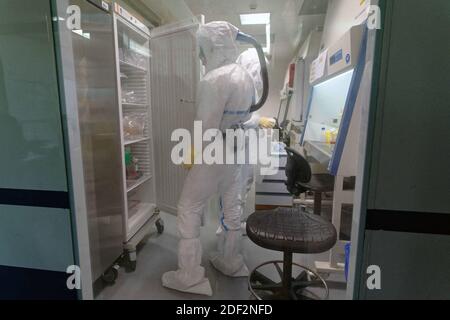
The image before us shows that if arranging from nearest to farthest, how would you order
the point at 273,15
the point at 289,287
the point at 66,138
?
the point at 66,138 < the point at 289,287 < the point at 273,15

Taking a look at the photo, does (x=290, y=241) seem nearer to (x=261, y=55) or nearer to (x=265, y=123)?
(x=261, y=55)

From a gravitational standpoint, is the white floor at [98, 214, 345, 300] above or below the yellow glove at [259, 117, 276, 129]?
below

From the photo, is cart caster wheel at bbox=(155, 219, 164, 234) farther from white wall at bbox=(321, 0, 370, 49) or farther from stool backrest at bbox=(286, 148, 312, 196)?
white wall at bbox=(321, 0, 370, 49)

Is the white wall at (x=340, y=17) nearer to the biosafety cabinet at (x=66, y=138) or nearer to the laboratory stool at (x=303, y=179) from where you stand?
the laboratory stool at (x=303, y=179)

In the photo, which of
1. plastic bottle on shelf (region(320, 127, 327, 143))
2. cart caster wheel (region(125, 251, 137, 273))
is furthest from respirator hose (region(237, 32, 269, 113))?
cart caster wheel (region(125, 251, 137, 273))

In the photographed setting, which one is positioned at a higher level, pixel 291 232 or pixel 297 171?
pixel 297 171

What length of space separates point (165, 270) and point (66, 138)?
135 centimetres

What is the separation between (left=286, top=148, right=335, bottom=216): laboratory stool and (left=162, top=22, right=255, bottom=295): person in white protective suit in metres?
0.42

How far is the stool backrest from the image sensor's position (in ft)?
5.77

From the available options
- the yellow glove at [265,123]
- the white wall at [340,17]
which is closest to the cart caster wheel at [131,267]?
the yellow glove at [265,123]

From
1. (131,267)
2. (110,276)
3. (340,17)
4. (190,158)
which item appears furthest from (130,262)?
(340,17)

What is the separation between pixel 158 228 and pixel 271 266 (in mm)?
1143

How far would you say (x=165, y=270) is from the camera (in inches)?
75.4

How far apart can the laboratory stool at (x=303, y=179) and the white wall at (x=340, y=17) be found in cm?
101
